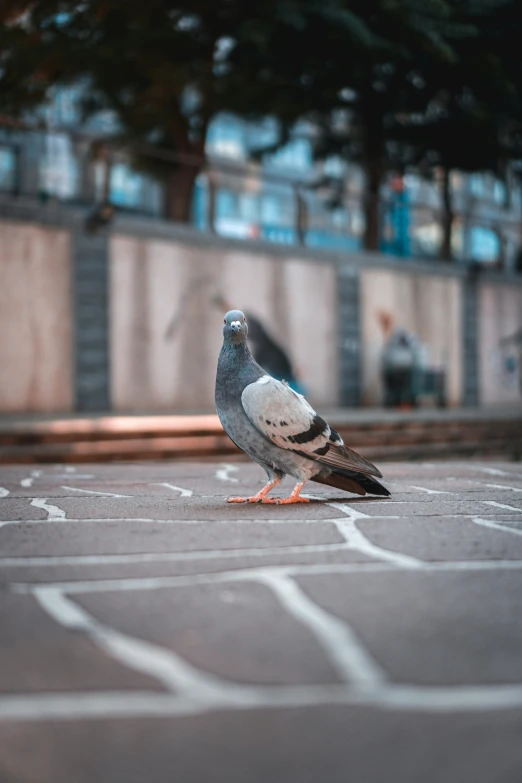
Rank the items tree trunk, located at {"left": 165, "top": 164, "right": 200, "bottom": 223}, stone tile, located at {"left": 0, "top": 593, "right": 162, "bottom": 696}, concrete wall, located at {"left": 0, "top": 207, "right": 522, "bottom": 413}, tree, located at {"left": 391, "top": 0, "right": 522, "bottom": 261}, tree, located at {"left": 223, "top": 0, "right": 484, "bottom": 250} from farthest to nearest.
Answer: tree, located at {"left": 391, "top": 0, "right": 522, "bottom": 261}, tree trunk, located at {"left": 165, "top": 164, "right": 200, "bottom": 223}, tree, located at {"left": 223, "top": 0, "right": 484, "bottom": 250}, concrete wall, located at {"left": 0, "top": 207, "right": 522, "bottom": 413}, stone tile, located at {"left": 0, "top": 593, "right": 162, "bottom": 696}

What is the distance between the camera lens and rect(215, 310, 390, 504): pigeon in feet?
13.6

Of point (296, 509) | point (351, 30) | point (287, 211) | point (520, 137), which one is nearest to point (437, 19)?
point (351, 30)

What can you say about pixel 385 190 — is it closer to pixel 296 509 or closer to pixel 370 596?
pixel 296 509

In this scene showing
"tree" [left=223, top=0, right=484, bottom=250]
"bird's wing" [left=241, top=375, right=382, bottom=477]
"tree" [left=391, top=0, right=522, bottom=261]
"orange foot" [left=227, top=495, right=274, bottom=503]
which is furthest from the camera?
"tree" [left=391, top=0, right=522, bottom=261]

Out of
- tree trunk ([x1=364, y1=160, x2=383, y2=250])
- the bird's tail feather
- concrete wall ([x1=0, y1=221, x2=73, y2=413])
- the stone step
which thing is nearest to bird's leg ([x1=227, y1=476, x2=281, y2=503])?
the bird's tail feather

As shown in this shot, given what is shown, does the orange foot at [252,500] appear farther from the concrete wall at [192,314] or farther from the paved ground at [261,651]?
the concrete wall at [192,314]

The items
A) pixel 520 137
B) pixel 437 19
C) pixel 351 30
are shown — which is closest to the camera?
pixel 351 30

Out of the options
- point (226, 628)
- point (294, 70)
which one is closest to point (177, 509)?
point (226, 628)

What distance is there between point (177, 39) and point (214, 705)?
15912mm

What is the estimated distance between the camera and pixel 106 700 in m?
2.02

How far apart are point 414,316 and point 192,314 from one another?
6.07 metres

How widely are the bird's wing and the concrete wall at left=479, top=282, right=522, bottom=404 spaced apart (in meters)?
18.1

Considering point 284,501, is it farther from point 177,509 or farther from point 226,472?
point 226,472

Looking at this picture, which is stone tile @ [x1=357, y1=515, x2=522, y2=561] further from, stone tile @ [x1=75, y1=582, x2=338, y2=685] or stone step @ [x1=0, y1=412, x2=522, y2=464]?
stone step @ [x1=0, y1=412, x2=522, y2=464]
